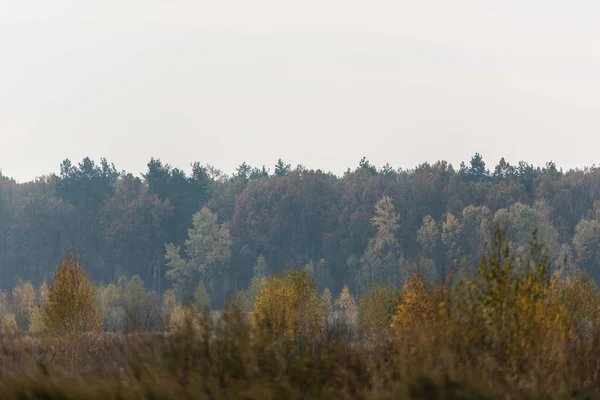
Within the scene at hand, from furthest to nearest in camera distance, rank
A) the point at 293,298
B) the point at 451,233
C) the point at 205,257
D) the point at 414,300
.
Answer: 1. the point at 205,257
2. the point at 451,233
3. the point at 293,298
4. the point at 414,300

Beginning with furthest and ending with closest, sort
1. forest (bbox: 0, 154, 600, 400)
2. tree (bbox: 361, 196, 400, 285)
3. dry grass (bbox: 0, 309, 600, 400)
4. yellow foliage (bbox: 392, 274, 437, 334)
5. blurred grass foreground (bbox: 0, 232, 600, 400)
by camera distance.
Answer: tree (bbox: 361, 196, 400, 285), yellow foliage (bbox: 392, 274, 437, 334), forest (bbox: 0, 154, 600, 400), blurred grass foreground (bbox: 0, 232, 600, 400), dry grass (bbox: 0, 309, 600, 400)

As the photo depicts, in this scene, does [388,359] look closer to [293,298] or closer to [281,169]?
[293,298]

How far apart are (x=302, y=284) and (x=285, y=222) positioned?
221ft

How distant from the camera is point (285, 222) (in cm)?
11212

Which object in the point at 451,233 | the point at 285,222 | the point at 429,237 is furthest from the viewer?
the point at 285,222

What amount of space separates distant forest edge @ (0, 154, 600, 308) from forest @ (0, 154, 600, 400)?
0.81 feet

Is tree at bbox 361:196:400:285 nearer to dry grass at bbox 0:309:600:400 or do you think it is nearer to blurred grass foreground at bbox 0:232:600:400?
blurred grass foreground at bbox 0:232:600:400

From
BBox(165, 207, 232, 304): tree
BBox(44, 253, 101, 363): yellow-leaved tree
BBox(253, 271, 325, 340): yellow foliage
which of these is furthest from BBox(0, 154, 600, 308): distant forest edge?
BBox(44, 253, 101, 363): yellow-leaved tree

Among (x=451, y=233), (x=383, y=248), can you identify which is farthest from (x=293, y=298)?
(x=383, y=248)

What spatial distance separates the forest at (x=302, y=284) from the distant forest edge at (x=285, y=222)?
9.7 inches

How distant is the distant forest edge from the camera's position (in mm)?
100812

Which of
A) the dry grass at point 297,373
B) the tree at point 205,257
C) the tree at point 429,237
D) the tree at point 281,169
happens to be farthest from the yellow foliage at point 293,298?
the tree at point 281,169

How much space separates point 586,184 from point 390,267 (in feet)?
97.5

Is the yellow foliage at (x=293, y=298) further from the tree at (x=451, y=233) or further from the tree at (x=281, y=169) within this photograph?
the tree at (x=281, y=169)
